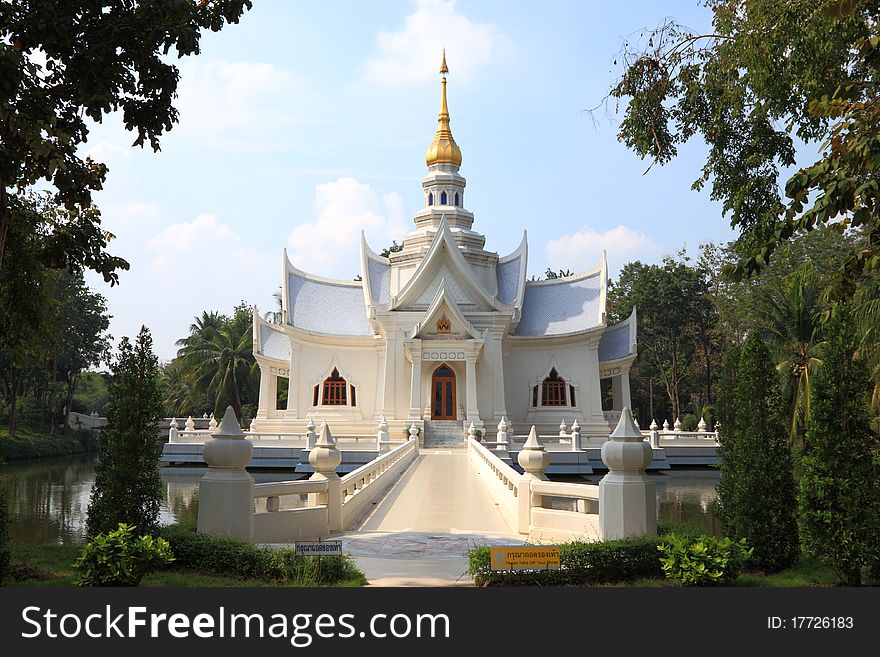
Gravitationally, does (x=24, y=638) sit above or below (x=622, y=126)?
below

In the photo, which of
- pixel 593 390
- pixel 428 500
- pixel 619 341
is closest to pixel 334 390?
pixel 593 390

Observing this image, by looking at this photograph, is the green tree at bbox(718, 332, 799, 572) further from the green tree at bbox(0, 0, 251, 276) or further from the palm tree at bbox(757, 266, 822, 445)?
the palm tree at bbox(757, 266, 822, 445)

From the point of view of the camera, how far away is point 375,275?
39156 mm

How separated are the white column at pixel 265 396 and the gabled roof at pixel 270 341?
2.26ft

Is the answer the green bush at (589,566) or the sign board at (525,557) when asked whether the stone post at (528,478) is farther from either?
Result: the sign board at (525,557)

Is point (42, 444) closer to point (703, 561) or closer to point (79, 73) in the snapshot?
point (79, 73)

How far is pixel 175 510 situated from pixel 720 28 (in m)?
14.4

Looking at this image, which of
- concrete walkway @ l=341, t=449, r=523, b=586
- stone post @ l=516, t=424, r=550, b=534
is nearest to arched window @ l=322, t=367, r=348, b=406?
concrete walkway @ l=341, t=449, r=523, b=586

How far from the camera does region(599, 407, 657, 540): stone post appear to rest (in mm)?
8508

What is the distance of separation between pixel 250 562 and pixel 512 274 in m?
32.8

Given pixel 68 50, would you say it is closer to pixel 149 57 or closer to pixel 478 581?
pixel 149 57

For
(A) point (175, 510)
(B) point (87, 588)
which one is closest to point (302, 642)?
(B) point (87, 588)

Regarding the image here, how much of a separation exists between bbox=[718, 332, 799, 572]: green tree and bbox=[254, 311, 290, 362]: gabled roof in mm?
29001

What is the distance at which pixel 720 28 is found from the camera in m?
11.5
